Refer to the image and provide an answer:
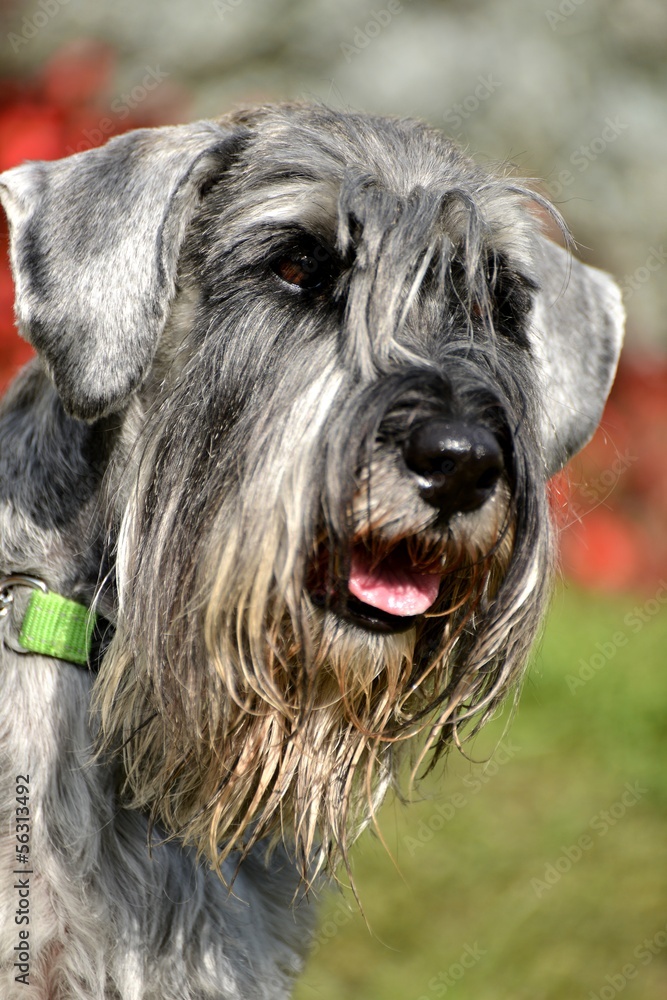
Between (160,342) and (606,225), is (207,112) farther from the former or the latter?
(160,342)

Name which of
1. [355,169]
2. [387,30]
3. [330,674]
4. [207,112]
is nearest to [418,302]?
[355,169]

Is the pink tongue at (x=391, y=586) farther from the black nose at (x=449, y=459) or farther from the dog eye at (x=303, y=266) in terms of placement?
the dog eye at (x=303, y=266)

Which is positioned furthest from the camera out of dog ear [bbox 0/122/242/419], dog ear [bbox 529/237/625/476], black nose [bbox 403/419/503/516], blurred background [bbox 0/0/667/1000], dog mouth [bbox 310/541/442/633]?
blurred background [bbox 0/0/667/1000]

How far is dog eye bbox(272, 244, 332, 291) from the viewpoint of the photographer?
2.27 metres

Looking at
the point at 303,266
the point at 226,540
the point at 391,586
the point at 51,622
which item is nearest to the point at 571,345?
the point at 303,266

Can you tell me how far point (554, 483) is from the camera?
3.16 metres

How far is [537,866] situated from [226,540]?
2949 millimetres

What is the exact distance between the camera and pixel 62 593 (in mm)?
2336

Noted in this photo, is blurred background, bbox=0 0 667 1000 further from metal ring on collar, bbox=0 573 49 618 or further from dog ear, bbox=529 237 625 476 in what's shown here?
metal ring on collar, bbox=0 573 49 618

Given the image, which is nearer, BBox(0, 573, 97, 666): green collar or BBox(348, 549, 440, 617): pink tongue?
BBox(348, 549, 440, 617): pink tongue

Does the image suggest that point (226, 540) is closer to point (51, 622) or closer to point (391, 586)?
point (391, 586)

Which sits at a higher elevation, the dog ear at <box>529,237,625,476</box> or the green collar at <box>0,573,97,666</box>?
the dog ear at <box>529,237,625,476</box>

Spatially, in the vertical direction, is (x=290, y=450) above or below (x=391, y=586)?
above

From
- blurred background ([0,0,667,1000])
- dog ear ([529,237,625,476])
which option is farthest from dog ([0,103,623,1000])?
blurred background ([0,0,667,1000])
